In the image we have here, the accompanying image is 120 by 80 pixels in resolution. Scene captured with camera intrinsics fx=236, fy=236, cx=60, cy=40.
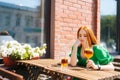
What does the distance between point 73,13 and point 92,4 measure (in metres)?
0.54

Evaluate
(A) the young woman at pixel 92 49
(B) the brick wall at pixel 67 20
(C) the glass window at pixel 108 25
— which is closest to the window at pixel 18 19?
(B) the brick wall at pixel 67 20

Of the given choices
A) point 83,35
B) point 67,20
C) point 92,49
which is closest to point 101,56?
point 92,49

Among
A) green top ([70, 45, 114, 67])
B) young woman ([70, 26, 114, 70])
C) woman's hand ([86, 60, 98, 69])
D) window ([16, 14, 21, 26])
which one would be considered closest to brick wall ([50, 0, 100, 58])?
window ([16, 14, 21, 26])

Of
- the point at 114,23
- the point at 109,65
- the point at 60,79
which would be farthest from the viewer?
the point at 114,23

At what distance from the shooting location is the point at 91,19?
411cm

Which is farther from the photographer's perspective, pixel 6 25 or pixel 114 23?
pixel 114 23

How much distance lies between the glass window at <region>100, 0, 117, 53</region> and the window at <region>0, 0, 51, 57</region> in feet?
5.06

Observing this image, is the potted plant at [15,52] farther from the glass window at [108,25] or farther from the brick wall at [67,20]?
the glass window at [108,25]

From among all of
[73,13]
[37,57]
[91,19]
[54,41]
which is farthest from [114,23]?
[37,57]

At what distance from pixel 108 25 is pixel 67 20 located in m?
1.43

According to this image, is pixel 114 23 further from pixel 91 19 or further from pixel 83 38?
pixel 83 38

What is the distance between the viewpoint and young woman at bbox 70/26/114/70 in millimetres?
2383

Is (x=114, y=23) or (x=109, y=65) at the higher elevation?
(x=114, y=23)

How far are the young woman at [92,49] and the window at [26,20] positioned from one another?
1.02 meters
